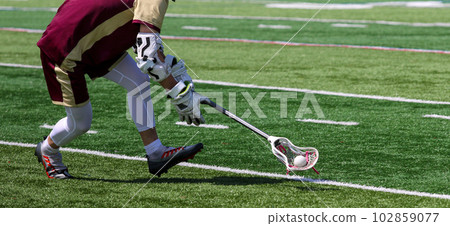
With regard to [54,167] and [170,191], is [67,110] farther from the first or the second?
[170,191]

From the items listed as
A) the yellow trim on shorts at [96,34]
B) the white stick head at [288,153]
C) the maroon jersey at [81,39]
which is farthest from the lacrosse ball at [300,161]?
the yellow trim on shorts at [96,34]

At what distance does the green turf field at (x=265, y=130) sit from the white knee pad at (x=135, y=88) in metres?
0.44

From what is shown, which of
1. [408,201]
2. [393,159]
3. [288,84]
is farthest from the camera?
[288,84]

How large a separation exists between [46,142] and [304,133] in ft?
8.89

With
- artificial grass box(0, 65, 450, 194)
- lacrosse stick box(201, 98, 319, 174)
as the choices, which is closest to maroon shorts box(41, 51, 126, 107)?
lacrosse stick box(201, 98, 319, 174)

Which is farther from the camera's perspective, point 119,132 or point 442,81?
point 442,81

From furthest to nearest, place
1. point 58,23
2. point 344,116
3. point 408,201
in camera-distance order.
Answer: point 344,116 < point 58,23 < point 408,201

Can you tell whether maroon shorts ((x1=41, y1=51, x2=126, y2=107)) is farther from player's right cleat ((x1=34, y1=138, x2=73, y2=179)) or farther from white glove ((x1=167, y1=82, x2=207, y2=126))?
white glove ((x1=167, y1=82, x2=207, y2=126))

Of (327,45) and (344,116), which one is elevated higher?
(344,116)

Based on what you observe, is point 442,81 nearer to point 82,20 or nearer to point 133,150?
point 133,150

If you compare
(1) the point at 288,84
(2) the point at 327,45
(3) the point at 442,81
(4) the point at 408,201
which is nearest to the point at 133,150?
(4) the point at 408,201

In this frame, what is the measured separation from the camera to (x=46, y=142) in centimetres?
614

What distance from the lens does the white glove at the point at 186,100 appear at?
561 centimetres

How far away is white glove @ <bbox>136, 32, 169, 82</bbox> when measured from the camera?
5.38m
